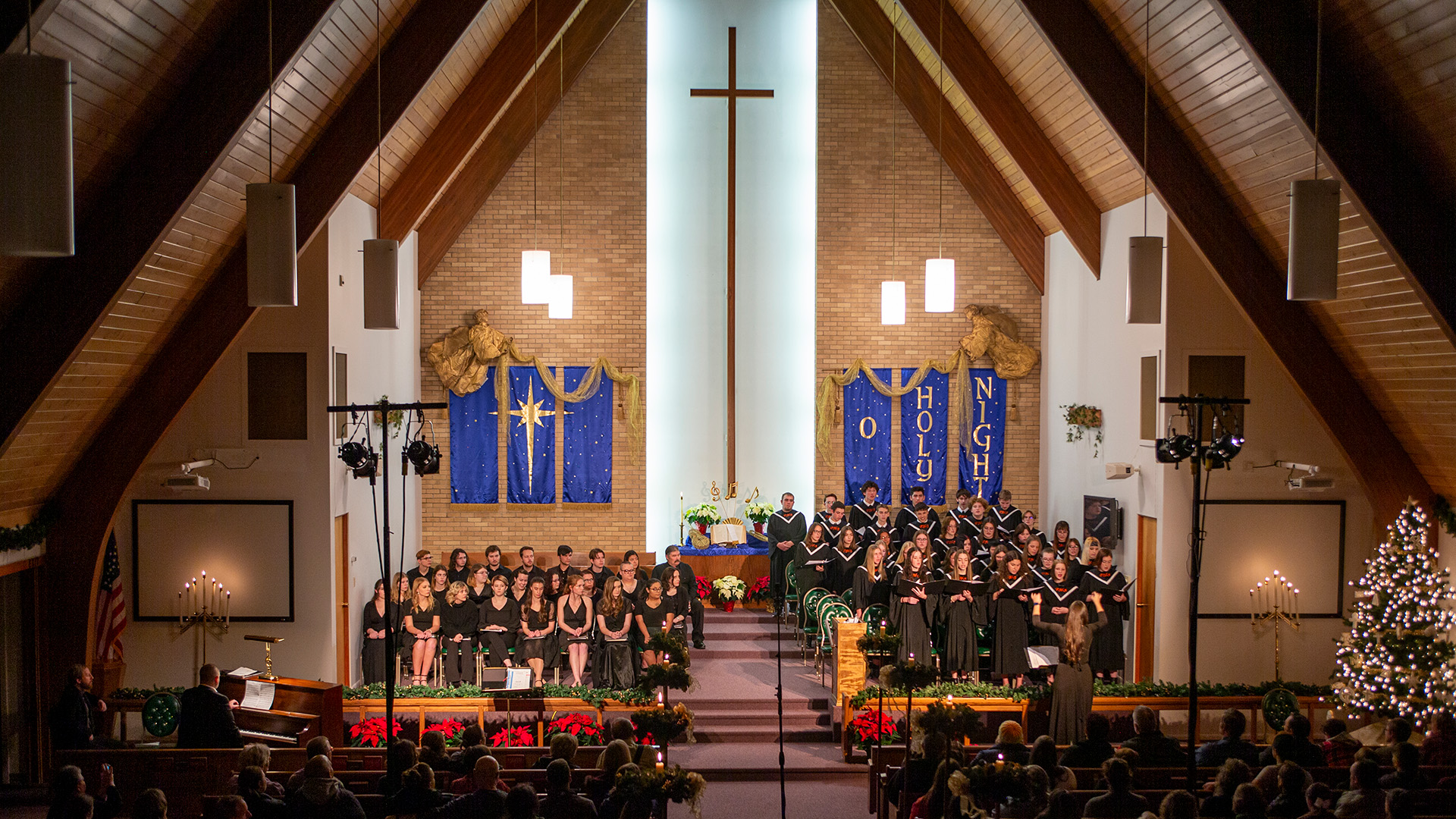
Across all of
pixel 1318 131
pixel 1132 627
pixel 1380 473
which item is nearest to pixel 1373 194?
pixel 1318 131

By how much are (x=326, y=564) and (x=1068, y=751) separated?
7.51m

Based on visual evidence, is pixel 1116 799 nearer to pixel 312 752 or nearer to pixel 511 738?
pixel 312 752

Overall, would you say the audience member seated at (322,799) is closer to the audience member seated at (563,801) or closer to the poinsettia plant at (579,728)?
the audience member seated at (563,801)

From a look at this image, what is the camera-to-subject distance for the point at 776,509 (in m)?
16.0

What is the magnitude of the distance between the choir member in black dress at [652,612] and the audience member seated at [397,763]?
5028 mm

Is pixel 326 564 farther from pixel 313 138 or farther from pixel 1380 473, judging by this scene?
pixel 1380 473

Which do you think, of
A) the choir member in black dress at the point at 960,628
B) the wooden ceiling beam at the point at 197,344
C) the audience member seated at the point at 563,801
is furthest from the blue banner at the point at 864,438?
the audience member seated at the point at 563,801

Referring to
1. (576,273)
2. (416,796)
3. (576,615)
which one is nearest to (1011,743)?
(416,796)

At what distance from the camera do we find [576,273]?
15.7m

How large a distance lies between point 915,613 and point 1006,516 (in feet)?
11.5

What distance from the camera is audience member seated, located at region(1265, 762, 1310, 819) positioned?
6176mm

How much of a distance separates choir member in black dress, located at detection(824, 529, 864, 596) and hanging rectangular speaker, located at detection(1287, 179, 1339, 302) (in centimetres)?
695

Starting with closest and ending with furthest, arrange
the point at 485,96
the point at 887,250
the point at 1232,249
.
Result: 1. the point at 1232,249
2. the point at 485,96
3. the point at 887,250

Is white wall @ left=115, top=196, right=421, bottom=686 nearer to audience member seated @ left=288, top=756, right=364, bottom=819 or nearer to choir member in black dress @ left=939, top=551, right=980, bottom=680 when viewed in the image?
audience member seated @ left=288, top=756, right=364, bottom=819
